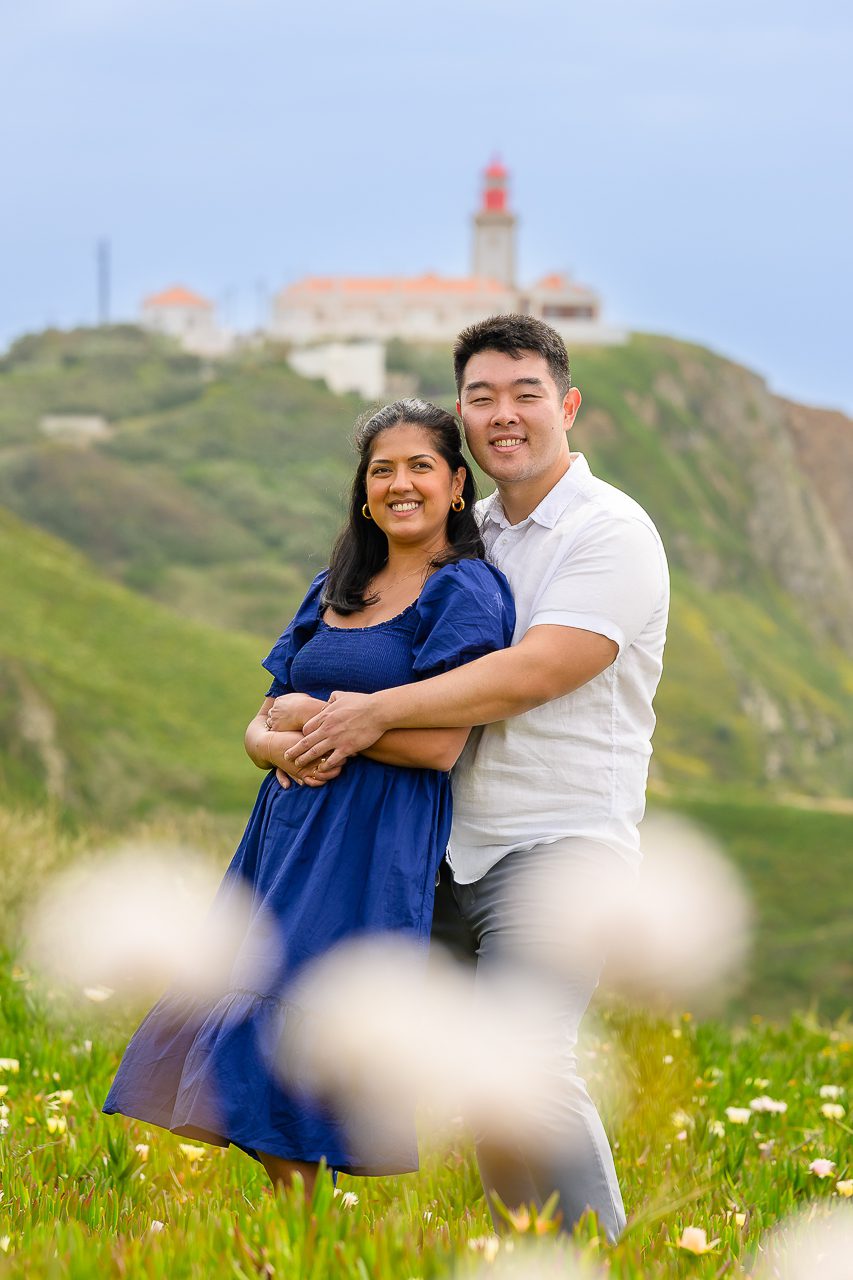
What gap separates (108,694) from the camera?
1154 inches

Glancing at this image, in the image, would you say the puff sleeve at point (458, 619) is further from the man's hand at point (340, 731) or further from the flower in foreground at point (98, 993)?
the flower in foreground at point (98, 993)

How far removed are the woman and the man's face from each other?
0.26ft

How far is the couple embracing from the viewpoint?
3.40m

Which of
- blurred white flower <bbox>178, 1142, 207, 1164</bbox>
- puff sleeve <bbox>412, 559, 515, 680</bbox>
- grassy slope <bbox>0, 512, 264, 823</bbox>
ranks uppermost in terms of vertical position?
puff sleeve <bbox>412, 559, 515, 680</bbox>

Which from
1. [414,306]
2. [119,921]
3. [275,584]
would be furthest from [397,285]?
[119,921]

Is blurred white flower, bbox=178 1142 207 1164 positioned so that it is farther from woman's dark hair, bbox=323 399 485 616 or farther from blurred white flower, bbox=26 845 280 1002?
woman's dark hair, bbox=323 399 485 616

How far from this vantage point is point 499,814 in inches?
142

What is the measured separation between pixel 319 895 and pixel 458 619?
660mm

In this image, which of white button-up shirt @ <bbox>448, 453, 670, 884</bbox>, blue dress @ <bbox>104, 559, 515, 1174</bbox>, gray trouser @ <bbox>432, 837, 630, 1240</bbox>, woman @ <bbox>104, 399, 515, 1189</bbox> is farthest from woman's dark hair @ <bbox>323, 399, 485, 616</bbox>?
gray trouser @ <bbox>432, 837, 630, 1240</bbox>

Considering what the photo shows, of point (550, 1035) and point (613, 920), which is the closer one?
point (550, 1035)

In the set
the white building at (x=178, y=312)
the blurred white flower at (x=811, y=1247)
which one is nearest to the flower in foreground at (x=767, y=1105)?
the blurred white flower at (x=811, y=1247)

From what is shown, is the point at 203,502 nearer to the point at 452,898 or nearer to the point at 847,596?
the point at 847,596

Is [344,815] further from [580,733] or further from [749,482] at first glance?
[749,482]

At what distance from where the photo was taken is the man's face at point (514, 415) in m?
3.79
